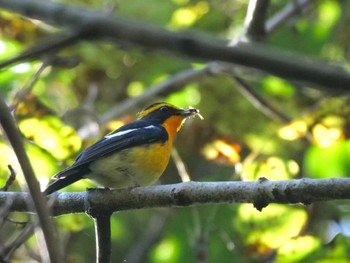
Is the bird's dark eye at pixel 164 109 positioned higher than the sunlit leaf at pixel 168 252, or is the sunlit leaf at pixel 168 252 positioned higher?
the bird's dark eye at pixel 164 109

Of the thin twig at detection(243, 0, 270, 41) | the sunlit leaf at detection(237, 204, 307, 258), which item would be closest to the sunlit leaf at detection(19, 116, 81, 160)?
the sunlit leaf at detection(237, 204, 307, 258)

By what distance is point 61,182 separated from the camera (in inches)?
184

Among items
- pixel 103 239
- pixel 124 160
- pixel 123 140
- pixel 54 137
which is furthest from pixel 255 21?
pixel 103 239

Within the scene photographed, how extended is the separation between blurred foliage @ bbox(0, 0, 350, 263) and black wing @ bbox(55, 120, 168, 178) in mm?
364

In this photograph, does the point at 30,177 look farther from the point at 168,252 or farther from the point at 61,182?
the point at 168,252

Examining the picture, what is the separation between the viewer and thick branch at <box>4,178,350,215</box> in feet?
10.3

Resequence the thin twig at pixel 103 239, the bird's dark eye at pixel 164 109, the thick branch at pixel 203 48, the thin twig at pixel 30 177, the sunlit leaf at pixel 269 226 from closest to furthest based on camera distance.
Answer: the thick branch at pixel 203 48, the thin twig at pixel 30 177, the thin twig at pixel 103 239, the sunlit leaf at pixel 269 226, the bird's dark eye at pixel 164 109

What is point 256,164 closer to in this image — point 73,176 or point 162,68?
point 73,176

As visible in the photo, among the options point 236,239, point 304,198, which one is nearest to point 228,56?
point 304,198

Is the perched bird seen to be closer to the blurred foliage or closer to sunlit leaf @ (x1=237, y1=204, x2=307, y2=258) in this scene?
the blurred foliage

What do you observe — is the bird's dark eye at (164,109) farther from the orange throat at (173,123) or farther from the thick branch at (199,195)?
→ the thick branch at (199,195)

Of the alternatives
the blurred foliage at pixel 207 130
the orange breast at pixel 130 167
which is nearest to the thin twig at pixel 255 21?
the blurred foliage at pixel 207 130

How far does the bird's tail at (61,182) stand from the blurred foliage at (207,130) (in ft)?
1.18

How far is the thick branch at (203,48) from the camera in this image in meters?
1.70
